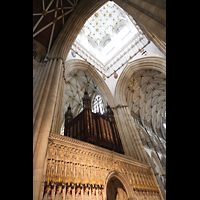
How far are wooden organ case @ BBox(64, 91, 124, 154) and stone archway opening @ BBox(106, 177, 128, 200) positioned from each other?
1567 millimetres

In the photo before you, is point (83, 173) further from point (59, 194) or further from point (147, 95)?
point (147, 95)

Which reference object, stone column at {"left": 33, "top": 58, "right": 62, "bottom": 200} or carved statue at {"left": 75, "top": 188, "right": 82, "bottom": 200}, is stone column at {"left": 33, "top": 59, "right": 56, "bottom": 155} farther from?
carved statue at {"left": 75, "top": 188, "right": 82, "bottom": 200}

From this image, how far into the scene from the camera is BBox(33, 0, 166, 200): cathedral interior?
3842 millimetres

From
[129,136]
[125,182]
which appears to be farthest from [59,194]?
[129,136]

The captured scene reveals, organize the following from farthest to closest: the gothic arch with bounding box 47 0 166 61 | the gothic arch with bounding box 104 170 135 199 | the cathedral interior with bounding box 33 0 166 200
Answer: the gothic arch with bounding box 47 0 166 61 → the gothic arch with bounding box 104 170 135 199 → the cathedral interior with bounding box 33 0 166 200

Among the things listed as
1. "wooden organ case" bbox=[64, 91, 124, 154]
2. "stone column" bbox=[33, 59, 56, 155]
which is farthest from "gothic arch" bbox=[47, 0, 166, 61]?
"wooden organ case" bbox=[64, 91, 124, 154]

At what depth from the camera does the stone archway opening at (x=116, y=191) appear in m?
5.74

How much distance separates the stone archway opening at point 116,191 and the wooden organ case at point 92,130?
1.57 metres

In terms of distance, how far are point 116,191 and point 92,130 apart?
122 inches

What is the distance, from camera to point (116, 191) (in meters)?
6.05

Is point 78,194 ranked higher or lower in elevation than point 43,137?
lower

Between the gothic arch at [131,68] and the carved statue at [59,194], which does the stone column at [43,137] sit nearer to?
the carved statue at [59,194]
